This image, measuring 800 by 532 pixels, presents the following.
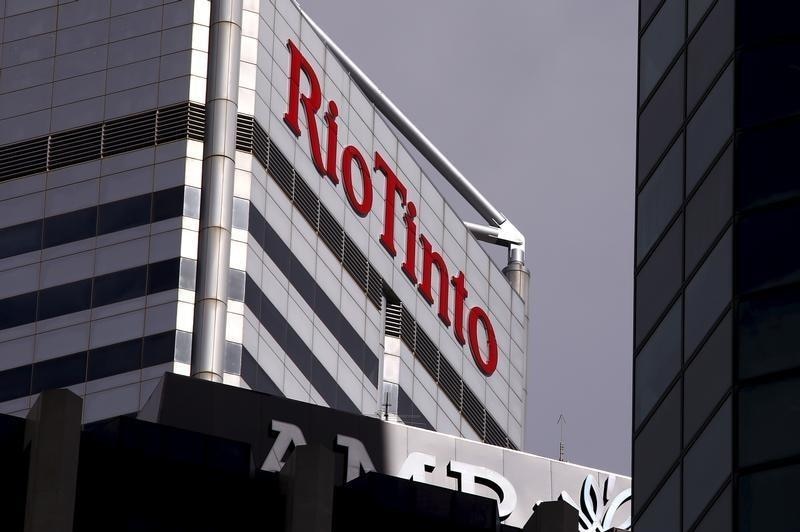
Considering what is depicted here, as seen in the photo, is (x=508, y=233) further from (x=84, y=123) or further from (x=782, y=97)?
(x=782, y=97)

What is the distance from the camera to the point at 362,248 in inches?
5157

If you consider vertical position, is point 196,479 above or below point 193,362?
below

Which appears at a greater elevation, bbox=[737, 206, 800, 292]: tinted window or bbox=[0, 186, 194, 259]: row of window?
bbox=[0, 186, 194, 259]: row of window

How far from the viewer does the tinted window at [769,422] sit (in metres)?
43.8

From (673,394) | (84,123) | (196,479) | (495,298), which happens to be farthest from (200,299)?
(673,394)

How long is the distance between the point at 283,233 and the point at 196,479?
5800 cm

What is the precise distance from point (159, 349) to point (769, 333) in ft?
241

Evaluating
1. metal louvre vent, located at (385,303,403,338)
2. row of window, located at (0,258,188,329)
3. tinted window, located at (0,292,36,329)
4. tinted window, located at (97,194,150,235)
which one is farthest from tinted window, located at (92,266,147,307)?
metal louvre vent, located at (385,303,403,338)

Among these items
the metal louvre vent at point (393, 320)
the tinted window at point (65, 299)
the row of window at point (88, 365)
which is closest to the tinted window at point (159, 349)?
the row of window at point (88, 365)

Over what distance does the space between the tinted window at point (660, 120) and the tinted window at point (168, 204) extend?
224ft

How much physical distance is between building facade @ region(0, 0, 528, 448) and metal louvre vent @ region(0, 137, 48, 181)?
11cm

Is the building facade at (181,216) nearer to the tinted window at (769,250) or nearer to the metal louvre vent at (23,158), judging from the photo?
the metal louvre vent at (23,158)

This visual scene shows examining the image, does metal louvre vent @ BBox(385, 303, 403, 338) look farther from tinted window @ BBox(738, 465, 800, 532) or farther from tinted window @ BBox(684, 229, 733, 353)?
tinted window @ BBox(738, 465, 800, 532)

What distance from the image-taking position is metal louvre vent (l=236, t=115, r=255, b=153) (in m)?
122
